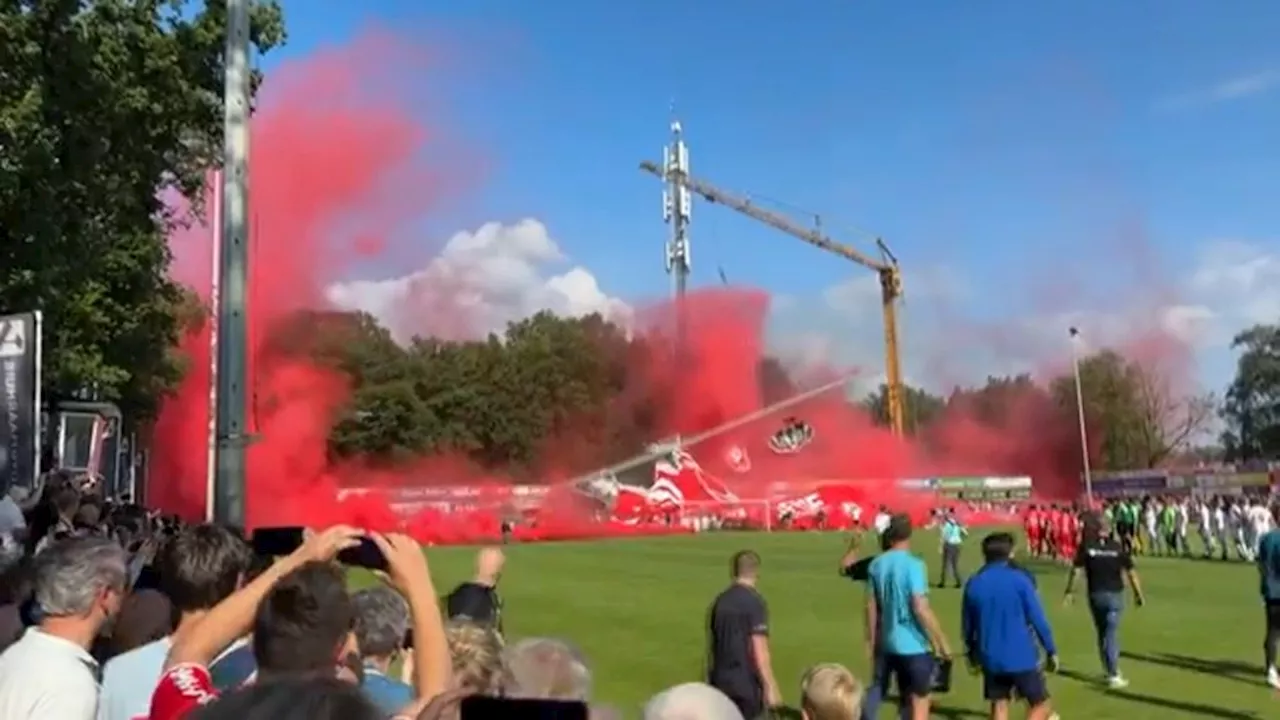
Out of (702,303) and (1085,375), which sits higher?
(702,303)

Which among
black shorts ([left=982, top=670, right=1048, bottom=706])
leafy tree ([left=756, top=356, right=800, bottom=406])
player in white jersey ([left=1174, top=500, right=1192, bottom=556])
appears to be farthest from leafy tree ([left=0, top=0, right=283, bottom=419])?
leafy tree ([left=756, top=356, right=800, bottom=406])

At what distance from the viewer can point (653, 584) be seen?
27.1m

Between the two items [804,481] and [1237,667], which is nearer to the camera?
[1237,667]

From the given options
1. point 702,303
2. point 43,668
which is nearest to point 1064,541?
point 43,668

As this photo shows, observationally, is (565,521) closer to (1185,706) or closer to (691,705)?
(1185,706)

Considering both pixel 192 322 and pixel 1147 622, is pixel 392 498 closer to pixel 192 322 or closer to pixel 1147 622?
pixel 192 322

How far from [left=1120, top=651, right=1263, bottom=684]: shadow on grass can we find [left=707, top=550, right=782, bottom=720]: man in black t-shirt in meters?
7.31

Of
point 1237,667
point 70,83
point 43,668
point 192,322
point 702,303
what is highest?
point 702,303

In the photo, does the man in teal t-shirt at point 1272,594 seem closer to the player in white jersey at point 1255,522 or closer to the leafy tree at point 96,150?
the leafy tree at point 96,150

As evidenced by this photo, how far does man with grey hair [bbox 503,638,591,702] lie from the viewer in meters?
3.54

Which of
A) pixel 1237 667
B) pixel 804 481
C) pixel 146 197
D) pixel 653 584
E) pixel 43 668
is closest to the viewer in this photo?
pixel 43 668

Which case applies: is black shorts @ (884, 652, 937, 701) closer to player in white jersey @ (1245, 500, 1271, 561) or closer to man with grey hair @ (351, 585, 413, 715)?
man with grey hair @ (351, 585, 413, 715)

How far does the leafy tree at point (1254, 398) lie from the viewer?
3575 inches

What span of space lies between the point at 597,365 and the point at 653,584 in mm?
62710
